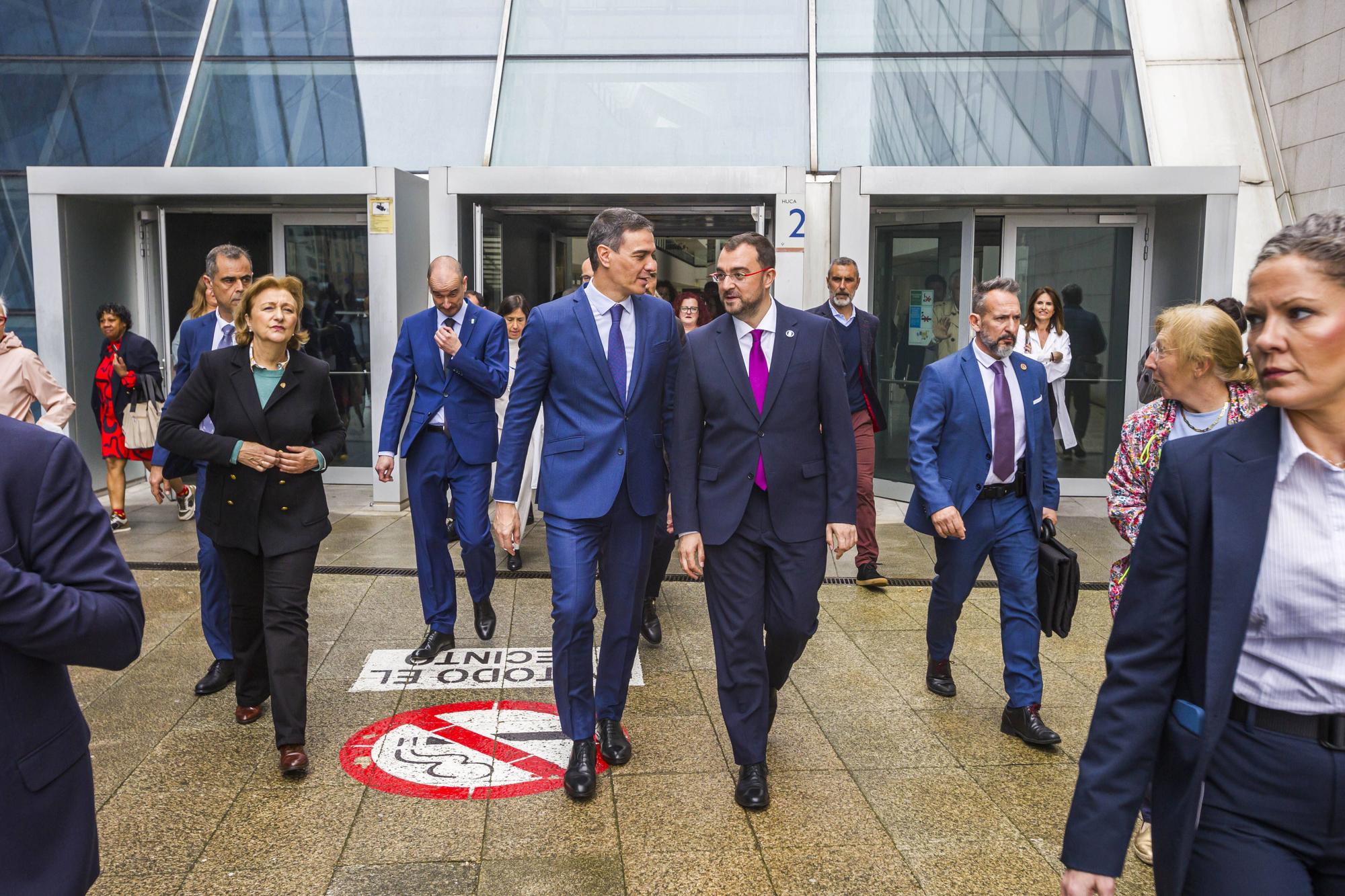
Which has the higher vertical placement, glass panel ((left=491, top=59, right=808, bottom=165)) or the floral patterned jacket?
glass panel ((left=491, top=59, right=808, bottom=165))

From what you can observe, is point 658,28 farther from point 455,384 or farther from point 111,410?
point 455,384

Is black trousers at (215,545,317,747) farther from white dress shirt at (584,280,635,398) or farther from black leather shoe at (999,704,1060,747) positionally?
black leather shoe at (999,704,1060,747)

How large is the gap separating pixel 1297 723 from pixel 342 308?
10812 millimetres

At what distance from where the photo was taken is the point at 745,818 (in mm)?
4000

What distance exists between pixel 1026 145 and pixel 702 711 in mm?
8022

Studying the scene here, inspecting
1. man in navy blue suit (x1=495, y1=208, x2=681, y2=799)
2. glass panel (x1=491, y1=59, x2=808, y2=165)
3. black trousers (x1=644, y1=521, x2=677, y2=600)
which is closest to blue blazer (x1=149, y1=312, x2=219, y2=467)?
man in navy blue suit (x1=495, y1=208, x2=681, y2=799)

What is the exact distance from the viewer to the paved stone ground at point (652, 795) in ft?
11.8

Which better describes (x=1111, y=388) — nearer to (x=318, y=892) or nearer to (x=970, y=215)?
(x=970, y=215)

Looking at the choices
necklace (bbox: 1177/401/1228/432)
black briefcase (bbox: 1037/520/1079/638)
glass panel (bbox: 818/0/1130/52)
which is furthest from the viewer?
glass panel (bbox: 818/0/1130/52)

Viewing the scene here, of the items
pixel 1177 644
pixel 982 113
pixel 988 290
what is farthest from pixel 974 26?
pixel 1177 644

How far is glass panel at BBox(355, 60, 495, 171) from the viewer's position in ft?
37.7

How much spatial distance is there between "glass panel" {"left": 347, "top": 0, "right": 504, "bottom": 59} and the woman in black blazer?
801cm

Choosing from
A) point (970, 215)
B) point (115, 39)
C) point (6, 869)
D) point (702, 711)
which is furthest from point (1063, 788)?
point (115, 39)

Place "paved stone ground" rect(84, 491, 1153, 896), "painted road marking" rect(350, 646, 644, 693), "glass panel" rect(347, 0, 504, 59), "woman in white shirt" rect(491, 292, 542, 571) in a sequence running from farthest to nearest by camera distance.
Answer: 1. "glass panel" rect(347, 0, 504, 59)
2. "woman in white shirt" rect(491, 292, 542, 571)
3. "painted road marking" rect(350, 646, 644, 693)
4. "paved stone ground" rect(84, 491, 1153, 896)
